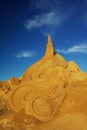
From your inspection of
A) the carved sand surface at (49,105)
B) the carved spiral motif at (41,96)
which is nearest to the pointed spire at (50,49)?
the carved spiral motif at (41,96)

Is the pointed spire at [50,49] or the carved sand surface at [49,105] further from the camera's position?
the pointed spire at [50,49]

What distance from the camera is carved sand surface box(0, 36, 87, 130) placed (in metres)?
9.27

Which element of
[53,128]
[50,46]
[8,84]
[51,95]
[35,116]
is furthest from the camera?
[50,46]

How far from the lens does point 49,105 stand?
972 cm

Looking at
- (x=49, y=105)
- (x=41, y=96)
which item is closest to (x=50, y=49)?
(x=41, y=96)

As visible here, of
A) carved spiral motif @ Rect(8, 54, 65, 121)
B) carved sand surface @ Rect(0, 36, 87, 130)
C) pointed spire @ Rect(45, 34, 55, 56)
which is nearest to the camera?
carved sand surface @ Rect(0, 36, 87, 130)

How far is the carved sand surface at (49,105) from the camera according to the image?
365 inches

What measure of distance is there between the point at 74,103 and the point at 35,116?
1.93 m

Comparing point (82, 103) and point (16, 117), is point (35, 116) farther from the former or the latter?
point (82, 103)

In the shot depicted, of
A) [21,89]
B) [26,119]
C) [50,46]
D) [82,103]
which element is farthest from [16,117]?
[50,46]

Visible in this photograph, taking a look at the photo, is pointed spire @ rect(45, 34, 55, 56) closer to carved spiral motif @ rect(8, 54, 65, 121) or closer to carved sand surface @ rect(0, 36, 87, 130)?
carved spiral motif @ rect(8, 54, 65, 121)

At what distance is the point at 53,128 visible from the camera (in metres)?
8.97

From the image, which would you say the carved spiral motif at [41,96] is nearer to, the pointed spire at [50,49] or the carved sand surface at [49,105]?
the carved sand surface at [49,105]

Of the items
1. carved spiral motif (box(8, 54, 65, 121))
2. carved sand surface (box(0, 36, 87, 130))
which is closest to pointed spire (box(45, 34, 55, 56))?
carved spiral motif (box(8, 54, 65, 121))
